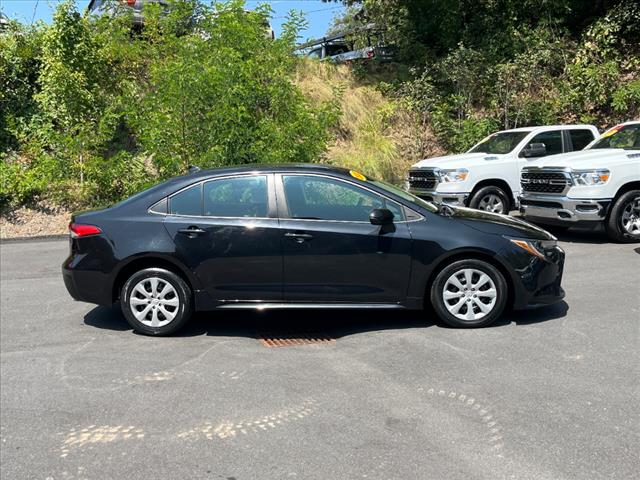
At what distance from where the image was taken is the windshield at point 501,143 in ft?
38.0

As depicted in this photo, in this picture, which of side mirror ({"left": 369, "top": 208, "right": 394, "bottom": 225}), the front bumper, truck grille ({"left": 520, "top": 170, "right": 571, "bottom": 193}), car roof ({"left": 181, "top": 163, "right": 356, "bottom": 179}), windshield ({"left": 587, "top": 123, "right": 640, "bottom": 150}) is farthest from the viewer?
windshield ({"left": 587, "top": 123, "right": 640, "bottom": 150})

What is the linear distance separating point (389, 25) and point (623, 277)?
14.5 metres

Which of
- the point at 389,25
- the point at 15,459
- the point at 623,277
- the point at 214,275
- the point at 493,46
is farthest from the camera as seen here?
the point at 389,25

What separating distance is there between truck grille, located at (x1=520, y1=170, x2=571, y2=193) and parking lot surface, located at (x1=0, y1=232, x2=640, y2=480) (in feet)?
11.2

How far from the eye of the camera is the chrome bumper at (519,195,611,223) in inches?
356

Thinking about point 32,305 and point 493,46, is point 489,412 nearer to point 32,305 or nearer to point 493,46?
point 32,305

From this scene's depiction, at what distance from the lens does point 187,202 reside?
555 cm

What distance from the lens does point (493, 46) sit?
16.9 m

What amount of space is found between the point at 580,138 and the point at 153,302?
927 cm

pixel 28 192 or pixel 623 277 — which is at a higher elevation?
pixel 28 192

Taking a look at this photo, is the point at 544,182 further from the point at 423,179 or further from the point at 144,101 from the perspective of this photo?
the point at 144,101

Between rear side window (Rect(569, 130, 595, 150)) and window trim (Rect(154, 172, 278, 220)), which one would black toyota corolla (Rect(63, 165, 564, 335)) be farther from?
rear side window (Rect(569, 130, 595, 150))

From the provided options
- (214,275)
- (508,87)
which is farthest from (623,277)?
(508,87)

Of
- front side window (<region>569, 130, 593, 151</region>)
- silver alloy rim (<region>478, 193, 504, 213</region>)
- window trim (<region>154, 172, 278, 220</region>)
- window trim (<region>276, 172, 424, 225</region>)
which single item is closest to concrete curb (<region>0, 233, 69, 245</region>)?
window trim (<region>154, 172, 278, 220</region>)
